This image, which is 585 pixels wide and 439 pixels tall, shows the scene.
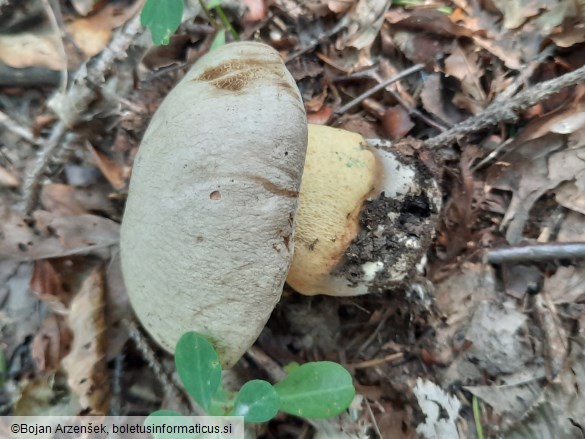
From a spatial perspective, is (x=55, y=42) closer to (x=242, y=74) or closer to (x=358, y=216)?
(x=242, y=74)

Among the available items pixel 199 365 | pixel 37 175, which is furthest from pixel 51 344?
pixel 199 365

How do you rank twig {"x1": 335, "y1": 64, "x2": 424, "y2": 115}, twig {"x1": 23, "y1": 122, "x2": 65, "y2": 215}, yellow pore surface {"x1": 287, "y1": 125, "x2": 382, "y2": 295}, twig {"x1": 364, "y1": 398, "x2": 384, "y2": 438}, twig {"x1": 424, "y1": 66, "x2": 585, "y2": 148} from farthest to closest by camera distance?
1. twig {"x1": 335, "y1": 64, "x2": 424, "y2": 115}
2. twig {"x1": 23, "y1": 122, "x2": 65, "y2": 215}
3. twig {"x1": 424, "y1": 66, "x2": 585, "y2": 148}
4. twig {"x1": 364, "y1": 398, "x2": 384, "y2": 438}
5. yellow pore surface {"x1": 287, "y1": 125, "x2": 382, "y2": 295}

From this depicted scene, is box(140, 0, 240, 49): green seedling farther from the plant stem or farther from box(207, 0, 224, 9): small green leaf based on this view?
the plant stem

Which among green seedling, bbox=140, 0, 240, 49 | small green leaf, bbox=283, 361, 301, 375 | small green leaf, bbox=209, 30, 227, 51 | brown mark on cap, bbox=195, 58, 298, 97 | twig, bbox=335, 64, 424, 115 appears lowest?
small green leaf, bbox=283, 361, 301, 375

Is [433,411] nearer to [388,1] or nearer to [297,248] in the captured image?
[297,248]

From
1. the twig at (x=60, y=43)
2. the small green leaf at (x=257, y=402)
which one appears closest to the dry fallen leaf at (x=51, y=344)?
the small green leaf at (x=257, y=402)

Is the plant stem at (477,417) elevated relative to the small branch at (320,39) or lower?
lower

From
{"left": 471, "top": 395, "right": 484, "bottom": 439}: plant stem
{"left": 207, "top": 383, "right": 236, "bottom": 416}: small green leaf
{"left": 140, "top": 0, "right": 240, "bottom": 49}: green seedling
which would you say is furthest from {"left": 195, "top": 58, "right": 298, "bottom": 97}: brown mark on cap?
{"left": 471, "top": 395, "right": 484, "bottom": 439}: plant stem

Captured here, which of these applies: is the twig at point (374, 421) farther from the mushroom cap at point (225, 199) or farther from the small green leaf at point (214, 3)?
the small green leaf at point (214, 3)
